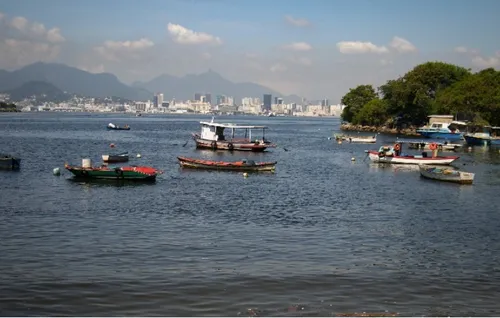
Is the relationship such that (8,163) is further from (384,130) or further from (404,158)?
(384,130)

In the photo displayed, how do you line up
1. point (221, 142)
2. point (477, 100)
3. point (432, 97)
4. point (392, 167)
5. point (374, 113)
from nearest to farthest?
point (392, 167)
point (221, 142)
point (477, 100)
point (432, 97)
point (374, 113)

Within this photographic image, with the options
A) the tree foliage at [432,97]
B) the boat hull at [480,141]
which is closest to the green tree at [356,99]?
the tree foliage at [432,97]

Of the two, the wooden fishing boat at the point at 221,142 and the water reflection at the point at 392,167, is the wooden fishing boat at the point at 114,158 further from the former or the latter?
the water reflection at the point at 392,167

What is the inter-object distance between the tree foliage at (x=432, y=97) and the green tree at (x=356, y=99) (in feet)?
0.91

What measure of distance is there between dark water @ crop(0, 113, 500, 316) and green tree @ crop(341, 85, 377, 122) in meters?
117

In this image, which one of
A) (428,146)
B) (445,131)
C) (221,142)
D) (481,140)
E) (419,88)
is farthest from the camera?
(419,88)

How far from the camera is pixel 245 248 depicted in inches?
886

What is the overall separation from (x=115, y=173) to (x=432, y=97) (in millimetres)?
111201

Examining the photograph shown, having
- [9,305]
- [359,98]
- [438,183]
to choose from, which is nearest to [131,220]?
[9,305]

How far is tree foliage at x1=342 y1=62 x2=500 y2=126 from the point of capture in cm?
10969

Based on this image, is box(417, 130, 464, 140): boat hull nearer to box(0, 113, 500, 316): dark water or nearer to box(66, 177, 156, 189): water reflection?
box(0, 113, 500, 316): dark water

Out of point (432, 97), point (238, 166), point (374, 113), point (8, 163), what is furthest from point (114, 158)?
point (432, 97)

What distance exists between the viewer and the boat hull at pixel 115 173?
135 ft

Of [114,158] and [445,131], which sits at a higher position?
[445,131]
